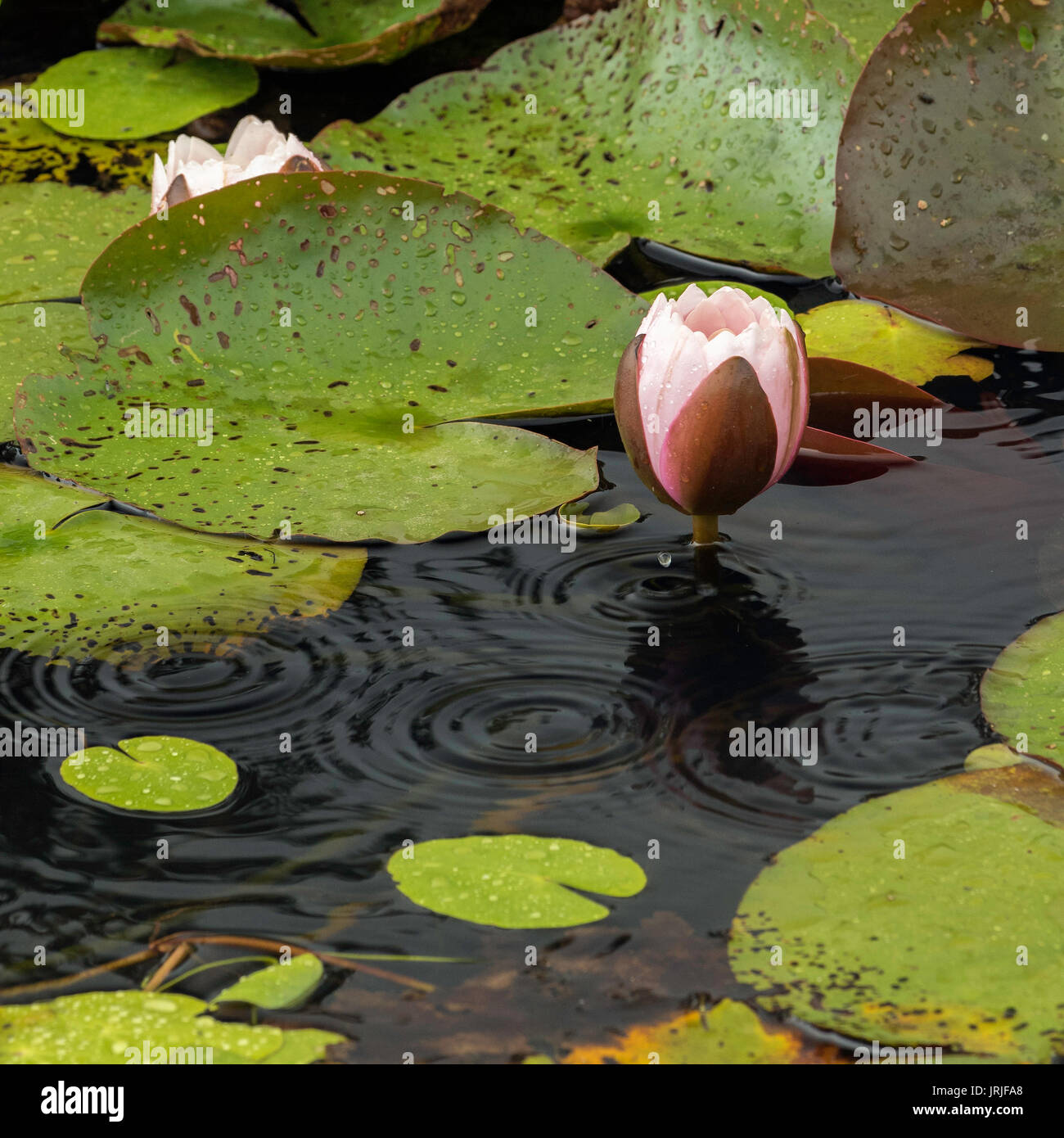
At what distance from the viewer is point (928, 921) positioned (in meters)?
1.35

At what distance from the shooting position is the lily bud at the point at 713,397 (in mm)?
1740

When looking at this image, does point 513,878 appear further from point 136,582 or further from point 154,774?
point 136,582

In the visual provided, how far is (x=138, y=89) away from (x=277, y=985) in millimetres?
2955

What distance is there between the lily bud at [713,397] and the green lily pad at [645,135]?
93 cm

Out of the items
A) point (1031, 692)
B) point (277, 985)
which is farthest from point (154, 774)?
point (1031, 692)

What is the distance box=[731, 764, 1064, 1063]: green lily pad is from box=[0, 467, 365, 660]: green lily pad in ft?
2.72

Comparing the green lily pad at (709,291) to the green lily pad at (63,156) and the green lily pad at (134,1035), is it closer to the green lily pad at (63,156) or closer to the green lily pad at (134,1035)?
the green lily pad at (134,1035)

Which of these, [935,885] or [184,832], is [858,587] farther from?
[184,832]

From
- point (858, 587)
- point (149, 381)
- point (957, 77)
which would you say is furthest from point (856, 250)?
point (149, 381)

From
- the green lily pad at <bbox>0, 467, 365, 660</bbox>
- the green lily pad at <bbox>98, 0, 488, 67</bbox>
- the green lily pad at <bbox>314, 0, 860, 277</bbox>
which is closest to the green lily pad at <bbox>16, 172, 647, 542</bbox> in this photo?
the green lily pad at <bbox>0, 467, 365, 660</bbox>

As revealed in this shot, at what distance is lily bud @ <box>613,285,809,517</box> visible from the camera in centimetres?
174

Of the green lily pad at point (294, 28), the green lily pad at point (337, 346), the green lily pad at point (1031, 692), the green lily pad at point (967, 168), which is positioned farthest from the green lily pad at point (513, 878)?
the green lily pad at point (294, 28)

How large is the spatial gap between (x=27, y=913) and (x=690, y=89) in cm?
230

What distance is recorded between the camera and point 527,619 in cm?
186
